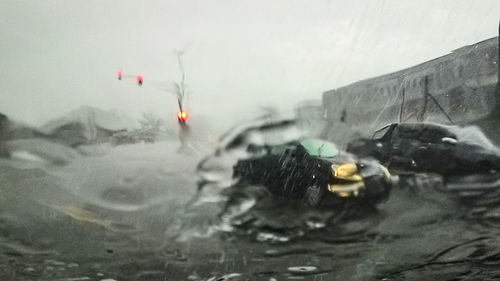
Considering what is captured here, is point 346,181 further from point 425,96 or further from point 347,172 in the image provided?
point 425,96

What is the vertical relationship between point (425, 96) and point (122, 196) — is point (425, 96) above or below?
above

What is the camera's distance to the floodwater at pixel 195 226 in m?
4.62

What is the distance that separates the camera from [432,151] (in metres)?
4.64

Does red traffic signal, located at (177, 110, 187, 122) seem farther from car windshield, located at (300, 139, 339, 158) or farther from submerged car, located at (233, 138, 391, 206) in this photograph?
car windshield, located at (300, 139, 339, 158)

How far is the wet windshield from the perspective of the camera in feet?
14.5

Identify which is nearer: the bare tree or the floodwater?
the bare tree

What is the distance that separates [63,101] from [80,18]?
0.55 metres

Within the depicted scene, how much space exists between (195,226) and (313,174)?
902 mm

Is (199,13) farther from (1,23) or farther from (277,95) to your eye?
(1,23)

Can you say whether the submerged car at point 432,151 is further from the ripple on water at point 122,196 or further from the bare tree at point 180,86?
the ripple on water at point 122,196

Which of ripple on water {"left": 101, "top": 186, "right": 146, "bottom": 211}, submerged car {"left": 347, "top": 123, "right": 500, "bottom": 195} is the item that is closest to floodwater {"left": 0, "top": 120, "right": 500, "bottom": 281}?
ripple on water {"left": 101, "top": 186, "right": 146, "bottom": 211}

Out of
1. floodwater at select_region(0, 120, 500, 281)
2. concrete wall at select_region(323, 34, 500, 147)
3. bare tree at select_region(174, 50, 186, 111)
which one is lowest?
floodwater at select_region(0, 120, 500, 281)

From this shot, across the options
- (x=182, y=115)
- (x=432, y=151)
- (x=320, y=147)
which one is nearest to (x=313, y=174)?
(x=320, y=147)

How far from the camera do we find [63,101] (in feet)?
14.7
